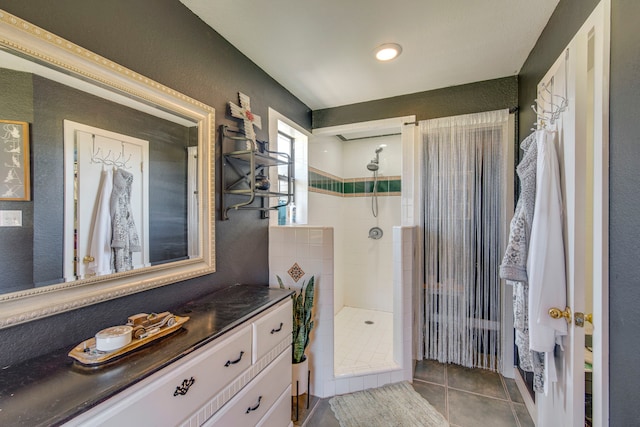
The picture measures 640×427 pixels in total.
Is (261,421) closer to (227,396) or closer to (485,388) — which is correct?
(227,396)

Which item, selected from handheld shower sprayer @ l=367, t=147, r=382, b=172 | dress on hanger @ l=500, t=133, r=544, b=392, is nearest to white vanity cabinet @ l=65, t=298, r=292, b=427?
dress on hanger @ l=500, t=133, r=544, b=392

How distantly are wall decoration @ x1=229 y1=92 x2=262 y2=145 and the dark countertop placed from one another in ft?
3.90

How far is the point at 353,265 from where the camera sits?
372cm

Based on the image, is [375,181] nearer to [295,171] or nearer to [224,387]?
[295,171]

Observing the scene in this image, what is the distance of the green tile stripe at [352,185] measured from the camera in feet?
10.4

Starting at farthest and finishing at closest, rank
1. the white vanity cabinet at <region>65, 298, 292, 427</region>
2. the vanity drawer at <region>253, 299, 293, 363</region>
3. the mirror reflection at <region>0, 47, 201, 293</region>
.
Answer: the vanity drawer at <region>253, 299, 293, 363</region>, the mirror reflection at <region>0, 47, 201, 293</region>, the white vanity cabinet at <region>65, 298, 292, 427</region>

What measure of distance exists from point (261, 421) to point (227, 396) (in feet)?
1.16

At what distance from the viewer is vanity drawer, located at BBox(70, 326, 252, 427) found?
74 centimetres

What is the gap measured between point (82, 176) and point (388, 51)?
1.85 m

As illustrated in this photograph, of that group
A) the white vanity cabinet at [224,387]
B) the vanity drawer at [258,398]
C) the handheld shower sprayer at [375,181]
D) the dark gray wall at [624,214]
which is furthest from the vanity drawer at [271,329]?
the handheld shower sprayer at [375,181]

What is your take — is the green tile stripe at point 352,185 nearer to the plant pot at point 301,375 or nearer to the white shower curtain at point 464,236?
the white shower curtain at point 464,236

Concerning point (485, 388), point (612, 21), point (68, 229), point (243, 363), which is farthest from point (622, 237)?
point (68, 229)

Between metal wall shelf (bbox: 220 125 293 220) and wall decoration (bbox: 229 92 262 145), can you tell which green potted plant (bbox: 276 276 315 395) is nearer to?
metal wall shelf (bbox: 220 125 293 220)

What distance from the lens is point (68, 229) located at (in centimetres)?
100
